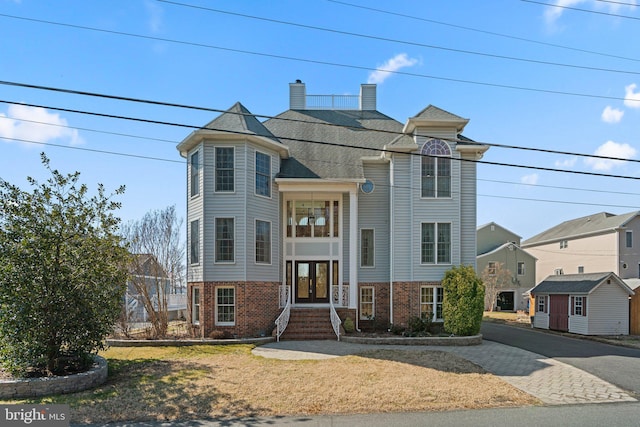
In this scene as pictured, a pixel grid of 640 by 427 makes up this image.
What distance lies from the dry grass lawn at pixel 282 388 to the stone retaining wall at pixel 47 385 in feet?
0.91

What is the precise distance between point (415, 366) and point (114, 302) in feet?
25.7

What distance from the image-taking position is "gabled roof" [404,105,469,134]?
17719mm

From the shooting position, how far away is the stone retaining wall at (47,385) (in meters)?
8.85

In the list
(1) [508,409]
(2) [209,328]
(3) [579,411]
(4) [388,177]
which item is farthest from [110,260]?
(4) [388,177]

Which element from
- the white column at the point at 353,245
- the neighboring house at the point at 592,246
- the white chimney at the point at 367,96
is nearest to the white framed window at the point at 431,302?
the white column at the point at 353,245

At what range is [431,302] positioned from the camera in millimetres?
18094

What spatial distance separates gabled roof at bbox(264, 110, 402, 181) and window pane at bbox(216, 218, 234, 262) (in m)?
3.04

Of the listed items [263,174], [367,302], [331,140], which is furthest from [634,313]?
[263,174]

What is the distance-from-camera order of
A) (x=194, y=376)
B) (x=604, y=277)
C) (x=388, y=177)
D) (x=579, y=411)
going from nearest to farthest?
(x=579, y=411)
(x=194, y=376)
(x=388, y=177)
(x=604, y=277)

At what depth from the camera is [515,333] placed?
21219 mm

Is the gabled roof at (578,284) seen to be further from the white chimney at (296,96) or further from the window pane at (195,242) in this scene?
the window pane at (195,242)

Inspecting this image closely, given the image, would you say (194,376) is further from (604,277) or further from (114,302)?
(604,277)

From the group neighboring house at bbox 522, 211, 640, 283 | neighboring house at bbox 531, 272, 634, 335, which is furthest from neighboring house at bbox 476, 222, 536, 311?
neighboring house at bbox 531, 272, 634, 335

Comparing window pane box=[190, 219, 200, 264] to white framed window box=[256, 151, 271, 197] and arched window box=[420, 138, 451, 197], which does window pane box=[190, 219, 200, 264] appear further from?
arched window box=[420, 138, 451, 197]
